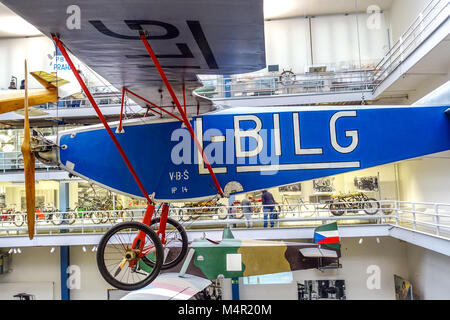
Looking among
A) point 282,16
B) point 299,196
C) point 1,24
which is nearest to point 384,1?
point 282,16

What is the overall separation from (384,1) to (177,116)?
8009 millimetres

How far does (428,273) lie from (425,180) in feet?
6.59

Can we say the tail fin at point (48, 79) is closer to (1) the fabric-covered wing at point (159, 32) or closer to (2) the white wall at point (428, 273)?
(1) the fabric-covered wing at point (159, 32)

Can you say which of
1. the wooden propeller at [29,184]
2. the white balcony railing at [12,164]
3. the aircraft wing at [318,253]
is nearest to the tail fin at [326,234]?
the aircraft wing at [318,253]

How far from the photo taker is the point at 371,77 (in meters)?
8.40

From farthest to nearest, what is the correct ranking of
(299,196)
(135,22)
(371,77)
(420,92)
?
(299,196) → (371,77) → (420,92) → (135,22)

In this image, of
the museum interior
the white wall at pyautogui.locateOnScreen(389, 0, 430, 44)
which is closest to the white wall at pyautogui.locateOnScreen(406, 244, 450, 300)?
the museum interior

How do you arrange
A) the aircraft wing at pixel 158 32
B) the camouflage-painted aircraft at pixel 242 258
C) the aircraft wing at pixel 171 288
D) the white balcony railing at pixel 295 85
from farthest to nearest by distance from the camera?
the white balcony railing at pixel 295 85 < the camouflage-painted aircraft at pixel 242 258 < the aircraft wing at pixel 171 288 < the aircraft wing at pixel 158 32

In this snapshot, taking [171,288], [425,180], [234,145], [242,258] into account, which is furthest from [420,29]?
[171,288]

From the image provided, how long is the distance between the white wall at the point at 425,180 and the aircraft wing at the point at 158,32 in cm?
517

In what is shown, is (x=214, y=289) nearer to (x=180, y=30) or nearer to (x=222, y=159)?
(x=222, y=159)

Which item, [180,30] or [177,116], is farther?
[177,116]

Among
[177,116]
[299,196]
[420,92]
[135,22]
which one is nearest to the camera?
[135,22]

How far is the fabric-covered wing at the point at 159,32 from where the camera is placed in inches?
66.1
